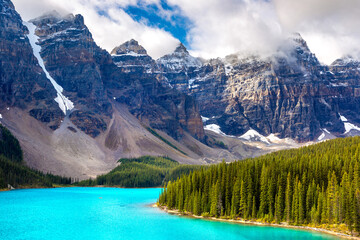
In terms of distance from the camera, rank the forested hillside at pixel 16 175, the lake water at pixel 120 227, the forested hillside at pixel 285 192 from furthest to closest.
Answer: the forested hillside at pixel 16 175
the forested hillside at pixel 285 192
the lake water at pixel 120 227

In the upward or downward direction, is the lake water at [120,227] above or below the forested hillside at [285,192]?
Answer: below

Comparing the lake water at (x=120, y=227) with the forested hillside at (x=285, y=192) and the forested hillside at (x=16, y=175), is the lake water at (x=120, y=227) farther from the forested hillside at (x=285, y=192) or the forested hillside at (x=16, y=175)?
the forested hillside at (x=16, y=175)

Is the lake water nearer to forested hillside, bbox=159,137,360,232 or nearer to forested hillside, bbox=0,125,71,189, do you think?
forested hillside, bbox=159,137,360,232

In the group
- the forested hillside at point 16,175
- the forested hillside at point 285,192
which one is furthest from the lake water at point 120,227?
the forested hillside at point 16,175

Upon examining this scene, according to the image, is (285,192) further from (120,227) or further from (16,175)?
(16,175)

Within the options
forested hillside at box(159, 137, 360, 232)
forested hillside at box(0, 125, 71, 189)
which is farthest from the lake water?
forested hillside at box(0, 125, 71, 189)

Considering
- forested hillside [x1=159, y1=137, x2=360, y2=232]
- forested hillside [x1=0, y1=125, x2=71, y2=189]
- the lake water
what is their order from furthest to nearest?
1. forested hillside [x1=0, y1=125, x2=71, y2=189]
2. forested hillside [x1=159, y1=137, x2=360, y2=232]
3. the lake water

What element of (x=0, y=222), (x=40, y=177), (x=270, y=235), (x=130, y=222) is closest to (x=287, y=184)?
(x=270, y=235)

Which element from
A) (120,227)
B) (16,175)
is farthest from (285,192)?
(16,175)
